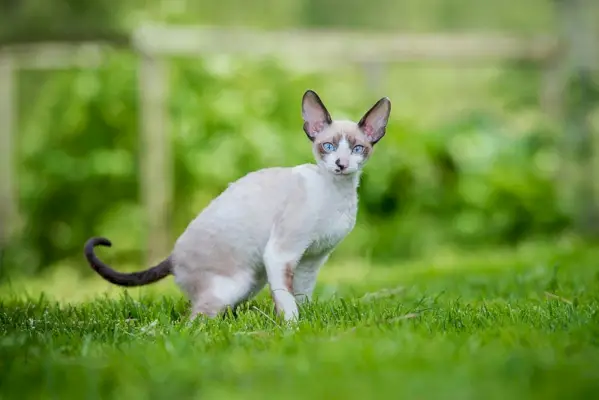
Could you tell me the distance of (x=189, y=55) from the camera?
7805 millimetres

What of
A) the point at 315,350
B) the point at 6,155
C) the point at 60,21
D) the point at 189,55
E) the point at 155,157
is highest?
the point at 60,21

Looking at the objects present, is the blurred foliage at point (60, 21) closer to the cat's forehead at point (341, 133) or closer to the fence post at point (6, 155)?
the fence post at point (6, 155)

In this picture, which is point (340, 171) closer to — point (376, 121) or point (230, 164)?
point (376, 121)

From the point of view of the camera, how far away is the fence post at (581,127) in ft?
27.4

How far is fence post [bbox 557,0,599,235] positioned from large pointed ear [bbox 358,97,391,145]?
500cm

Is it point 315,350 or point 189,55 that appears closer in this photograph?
point 315,350

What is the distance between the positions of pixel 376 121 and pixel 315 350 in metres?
1.23

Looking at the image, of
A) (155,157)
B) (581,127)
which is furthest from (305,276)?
(581,127)

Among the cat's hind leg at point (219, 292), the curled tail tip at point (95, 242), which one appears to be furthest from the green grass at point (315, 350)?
the curled tail tip at point (95, 242)

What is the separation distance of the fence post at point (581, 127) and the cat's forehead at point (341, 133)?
506 centimetres

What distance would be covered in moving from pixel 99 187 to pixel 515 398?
5.83m

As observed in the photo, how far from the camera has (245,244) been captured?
3.69m

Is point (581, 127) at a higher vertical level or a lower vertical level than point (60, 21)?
lower

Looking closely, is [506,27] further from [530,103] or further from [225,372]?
[225,372]
